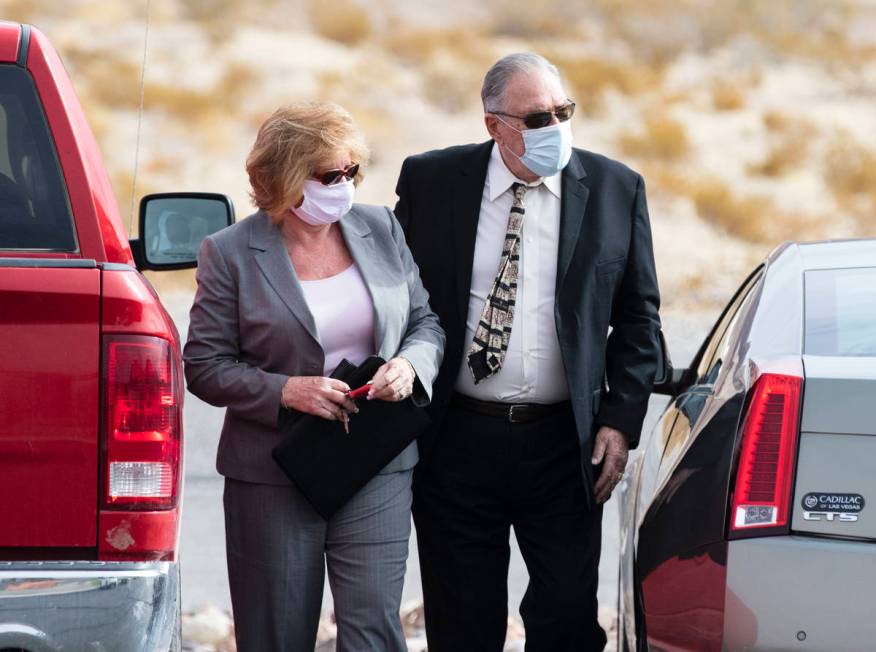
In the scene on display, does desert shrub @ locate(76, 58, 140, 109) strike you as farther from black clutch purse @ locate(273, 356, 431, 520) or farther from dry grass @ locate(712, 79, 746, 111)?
black clutch purse @ locate(273, 356, 431, 520)

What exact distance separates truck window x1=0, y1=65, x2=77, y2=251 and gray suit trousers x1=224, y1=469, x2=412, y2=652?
3.09 ft

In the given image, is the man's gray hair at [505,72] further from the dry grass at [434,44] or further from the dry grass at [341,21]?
the dry grass at [341,21]

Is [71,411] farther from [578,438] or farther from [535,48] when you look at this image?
[535,48]

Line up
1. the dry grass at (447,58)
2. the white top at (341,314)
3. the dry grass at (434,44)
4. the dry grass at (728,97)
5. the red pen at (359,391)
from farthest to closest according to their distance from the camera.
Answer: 1. the dry grass at (434,44)
2. the dry grass at (728,97)
3. the dry grass at (447,58)
4. the white top at (341,314)
5. the red pen at (359,391)

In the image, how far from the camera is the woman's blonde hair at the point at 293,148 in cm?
362

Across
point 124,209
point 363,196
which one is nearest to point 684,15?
point 363,196

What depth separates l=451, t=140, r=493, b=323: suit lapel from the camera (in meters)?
4.12

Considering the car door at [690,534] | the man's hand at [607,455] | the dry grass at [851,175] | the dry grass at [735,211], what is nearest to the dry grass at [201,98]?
the dry grass at [735,211]

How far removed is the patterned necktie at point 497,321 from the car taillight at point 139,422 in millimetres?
1266

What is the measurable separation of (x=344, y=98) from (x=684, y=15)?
25.7ft

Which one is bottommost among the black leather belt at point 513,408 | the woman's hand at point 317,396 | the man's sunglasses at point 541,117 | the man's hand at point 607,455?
the man's hand at point 607,455

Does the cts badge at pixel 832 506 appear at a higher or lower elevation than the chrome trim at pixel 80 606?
higher

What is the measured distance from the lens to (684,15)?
30.8m

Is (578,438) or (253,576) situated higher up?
(578,438)
